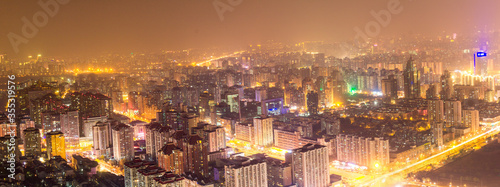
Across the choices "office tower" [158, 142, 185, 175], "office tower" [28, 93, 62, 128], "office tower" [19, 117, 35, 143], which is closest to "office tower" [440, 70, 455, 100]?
"office tower" [158, 142, 185, 175]

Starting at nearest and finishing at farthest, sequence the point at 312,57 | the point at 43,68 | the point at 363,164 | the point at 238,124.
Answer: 1. the point at 363,164
2. the point at 238,124
3. the point at 43,68
4. the point at 312,57

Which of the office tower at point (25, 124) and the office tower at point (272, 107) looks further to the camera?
the office tower at point (272, 107)

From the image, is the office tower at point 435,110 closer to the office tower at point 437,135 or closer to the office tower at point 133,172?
the office tower at point 437,135

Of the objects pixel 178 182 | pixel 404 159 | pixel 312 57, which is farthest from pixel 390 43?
pixel 178 182

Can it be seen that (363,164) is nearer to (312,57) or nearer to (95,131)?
(95,131)

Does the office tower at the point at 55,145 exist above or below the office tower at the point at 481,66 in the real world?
below

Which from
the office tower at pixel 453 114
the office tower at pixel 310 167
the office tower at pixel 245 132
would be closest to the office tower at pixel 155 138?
the office tower at pixel 245 132

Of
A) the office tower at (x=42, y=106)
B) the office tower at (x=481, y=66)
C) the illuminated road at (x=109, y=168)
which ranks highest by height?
the office tower at (x=481, y=66)

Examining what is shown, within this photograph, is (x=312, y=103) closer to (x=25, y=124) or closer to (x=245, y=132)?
(x=245, y=132)
